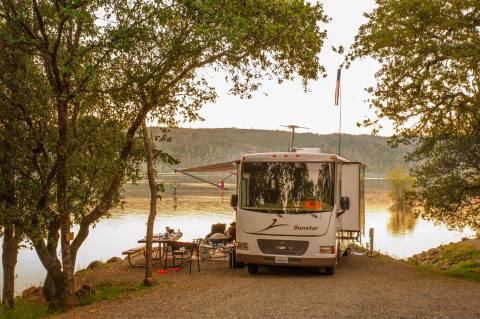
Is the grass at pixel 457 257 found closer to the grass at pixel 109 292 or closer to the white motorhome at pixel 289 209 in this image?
the white motorhome at pixel 289 209

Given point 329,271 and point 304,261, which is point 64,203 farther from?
point 329,271

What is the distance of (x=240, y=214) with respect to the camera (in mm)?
13312

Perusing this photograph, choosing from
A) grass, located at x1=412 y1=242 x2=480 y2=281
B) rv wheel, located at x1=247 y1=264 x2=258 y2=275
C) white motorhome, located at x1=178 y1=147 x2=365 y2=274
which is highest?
white motorhome, located at x1=178 y1=147 x2=365 y2=274

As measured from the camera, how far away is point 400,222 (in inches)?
2415

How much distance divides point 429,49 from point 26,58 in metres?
10.1

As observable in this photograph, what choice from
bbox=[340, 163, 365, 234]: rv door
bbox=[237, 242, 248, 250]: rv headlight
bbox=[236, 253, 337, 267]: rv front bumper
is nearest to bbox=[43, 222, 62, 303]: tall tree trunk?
bbox=[237, 242, 248, 250]: rv headlight

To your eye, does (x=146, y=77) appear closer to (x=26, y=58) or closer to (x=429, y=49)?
(x=26, y=58)

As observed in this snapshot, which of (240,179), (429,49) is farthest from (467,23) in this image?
(240,179)

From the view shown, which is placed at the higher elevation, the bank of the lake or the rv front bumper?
the rv front bumper

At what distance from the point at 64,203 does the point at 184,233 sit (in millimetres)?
29267

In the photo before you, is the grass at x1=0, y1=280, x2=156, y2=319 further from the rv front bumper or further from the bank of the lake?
the rv front bumper

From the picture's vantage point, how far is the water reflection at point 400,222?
5257 cm

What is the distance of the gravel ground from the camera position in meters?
8.99

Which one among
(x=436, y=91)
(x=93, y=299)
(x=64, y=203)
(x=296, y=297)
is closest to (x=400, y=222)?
(x=436, y=91)
